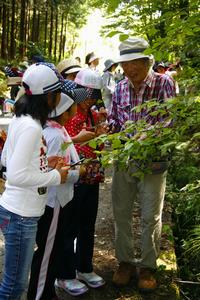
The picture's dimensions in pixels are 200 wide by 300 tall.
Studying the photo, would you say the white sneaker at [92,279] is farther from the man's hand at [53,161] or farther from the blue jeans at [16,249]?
the man's hand at [53,161]

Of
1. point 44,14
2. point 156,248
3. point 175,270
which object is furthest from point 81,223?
point 44,14

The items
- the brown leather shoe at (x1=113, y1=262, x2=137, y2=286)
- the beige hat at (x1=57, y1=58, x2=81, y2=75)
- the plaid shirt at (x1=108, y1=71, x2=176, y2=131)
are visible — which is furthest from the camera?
the beige hat at (x1=57, y1=58, x2=81, y2=75)

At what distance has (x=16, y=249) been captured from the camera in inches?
100.0

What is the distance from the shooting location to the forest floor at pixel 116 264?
3.56 meters

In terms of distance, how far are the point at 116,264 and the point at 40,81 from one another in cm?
224

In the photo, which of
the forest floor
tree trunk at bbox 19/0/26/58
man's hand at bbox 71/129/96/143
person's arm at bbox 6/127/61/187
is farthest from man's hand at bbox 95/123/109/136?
tree trunk at bbox 19/0/26/58

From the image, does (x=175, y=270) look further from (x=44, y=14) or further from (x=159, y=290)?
(x=44, y=14)

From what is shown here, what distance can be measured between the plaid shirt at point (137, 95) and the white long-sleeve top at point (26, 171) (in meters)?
1.07

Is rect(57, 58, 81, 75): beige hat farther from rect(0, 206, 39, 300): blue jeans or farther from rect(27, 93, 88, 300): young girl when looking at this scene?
rect(0, 206, 39, 300): blue jeans

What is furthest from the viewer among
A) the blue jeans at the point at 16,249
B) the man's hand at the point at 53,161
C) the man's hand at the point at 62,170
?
the man's hand at the point at 53,161

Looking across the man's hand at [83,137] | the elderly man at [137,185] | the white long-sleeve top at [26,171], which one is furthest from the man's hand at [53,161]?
the elderly man at [137,185]

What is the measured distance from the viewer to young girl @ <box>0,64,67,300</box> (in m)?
2.44

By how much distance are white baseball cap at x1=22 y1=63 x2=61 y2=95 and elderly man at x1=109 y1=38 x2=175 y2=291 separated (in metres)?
0.91

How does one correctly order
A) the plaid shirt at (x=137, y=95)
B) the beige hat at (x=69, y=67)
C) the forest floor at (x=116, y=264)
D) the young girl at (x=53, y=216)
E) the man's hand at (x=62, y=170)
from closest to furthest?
the man's hand at (x=62, y=170), the young girl at (x=53, y=216), the plaid shirt at (x=137, y=95), the forest floor at (x=116, y=264), the beige hat at (x=69, y=67)
